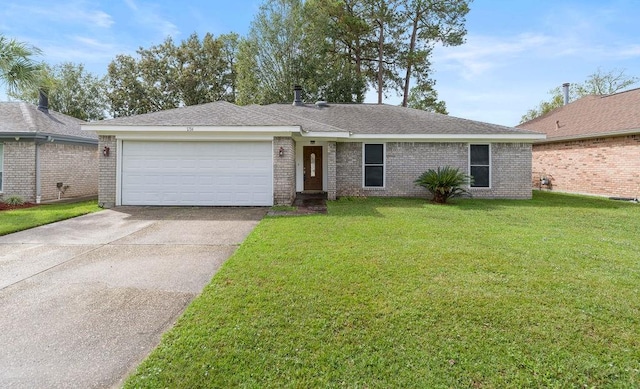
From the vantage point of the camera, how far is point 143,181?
1032 cm

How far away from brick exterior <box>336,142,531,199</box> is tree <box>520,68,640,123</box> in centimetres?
2448

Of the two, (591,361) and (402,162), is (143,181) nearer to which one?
(402,162)

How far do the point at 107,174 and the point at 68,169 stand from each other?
444 centimetres

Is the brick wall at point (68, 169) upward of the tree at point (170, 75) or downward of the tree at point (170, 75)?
downward

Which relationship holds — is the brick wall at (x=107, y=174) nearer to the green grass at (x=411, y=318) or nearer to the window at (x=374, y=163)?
the green grass at (x=411, y=318)

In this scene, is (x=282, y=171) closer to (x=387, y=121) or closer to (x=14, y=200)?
(x=387, y=121)

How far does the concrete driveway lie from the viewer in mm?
2514

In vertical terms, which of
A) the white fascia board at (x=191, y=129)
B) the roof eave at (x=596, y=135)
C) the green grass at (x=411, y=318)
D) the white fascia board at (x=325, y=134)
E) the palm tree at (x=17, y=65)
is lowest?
the green grass at (x=411, y=318)

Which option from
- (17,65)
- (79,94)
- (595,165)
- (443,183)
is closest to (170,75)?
(79,94)

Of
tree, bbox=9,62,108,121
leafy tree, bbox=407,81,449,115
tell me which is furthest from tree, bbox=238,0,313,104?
tree, bbox=9,62,108,121

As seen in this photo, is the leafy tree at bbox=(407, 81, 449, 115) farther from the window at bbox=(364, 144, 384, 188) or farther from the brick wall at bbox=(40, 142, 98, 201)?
the brick wall at bbox=(40, 142, 98, 201)

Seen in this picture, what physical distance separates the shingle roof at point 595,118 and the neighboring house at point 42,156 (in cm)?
2102

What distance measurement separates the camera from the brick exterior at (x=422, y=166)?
41.4ft

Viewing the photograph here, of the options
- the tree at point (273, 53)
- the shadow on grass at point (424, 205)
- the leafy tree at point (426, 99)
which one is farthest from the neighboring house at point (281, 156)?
the leafy tree at point (426, 99)
